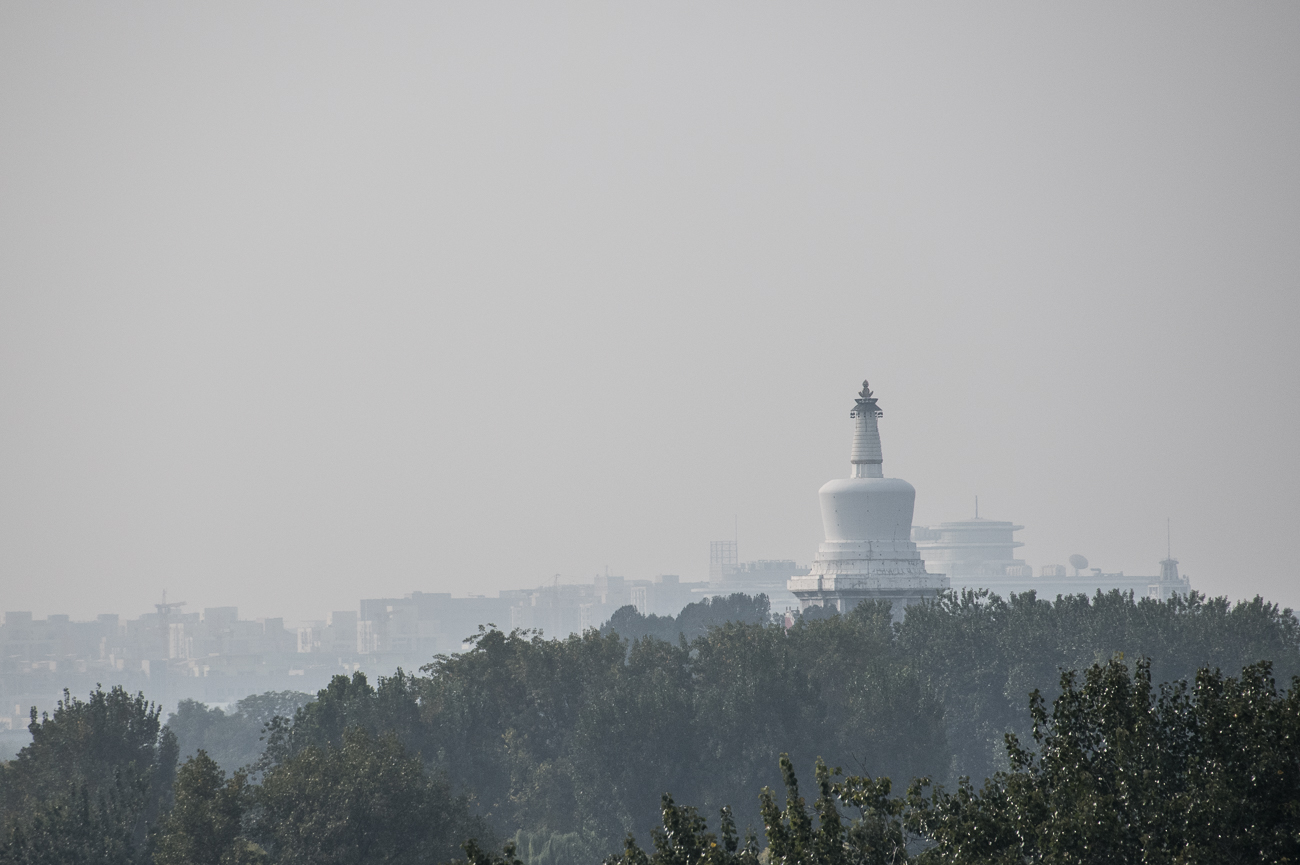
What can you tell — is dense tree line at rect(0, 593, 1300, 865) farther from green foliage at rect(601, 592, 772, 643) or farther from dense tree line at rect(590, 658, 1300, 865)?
green foliage at rect(601, 592, 772, 643)

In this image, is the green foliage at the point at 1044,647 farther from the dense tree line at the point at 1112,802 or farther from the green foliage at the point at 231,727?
the dense tree line at the point at 1112,802

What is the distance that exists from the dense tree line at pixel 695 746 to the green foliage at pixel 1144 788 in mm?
51

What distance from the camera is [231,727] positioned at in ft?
409

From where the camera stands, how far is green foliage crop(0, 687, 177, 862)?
40.5 meters

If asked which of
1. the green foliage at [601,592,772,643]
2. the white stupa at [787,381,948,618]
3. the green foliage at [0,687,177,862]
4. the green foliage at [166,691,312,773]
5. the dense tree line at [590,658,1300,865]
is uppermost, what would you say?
the white stupa at [787,381,948,618]

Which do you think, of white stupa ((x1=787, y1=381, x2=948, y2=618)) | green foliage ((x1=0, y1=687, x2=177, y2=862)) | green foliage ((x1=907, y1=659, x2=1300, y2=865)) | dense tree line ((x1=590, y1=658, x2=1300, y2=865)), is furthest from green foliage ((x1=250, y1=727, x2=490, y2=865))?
white stupa ((x1=787, y1=381, x2=948, y2=618))

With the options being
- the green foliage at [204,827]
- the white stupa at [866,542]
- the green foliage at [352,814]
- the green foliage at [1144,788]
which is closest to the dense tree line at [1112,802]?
the green foliage at [1144,788]

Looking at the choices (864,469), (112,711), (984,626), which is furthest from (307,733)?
(864,469)

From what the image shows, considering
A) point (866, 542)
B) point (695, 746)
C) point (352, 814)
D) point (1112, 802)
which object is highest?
point (866, 542)

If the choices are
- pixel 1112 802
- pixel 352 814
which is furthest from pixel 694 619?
pixel 1112 802

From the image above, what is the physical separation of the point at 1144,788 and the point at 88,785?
Result: 4074 centimetres

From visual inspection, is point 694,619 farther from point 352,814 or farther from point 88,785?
point 352,814

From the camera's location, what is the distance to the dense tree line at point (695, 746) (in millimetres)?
21984

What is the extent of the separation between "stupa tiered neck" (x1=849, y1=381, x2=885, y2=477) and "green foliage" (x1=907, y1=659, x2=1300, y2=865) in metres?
84.0
